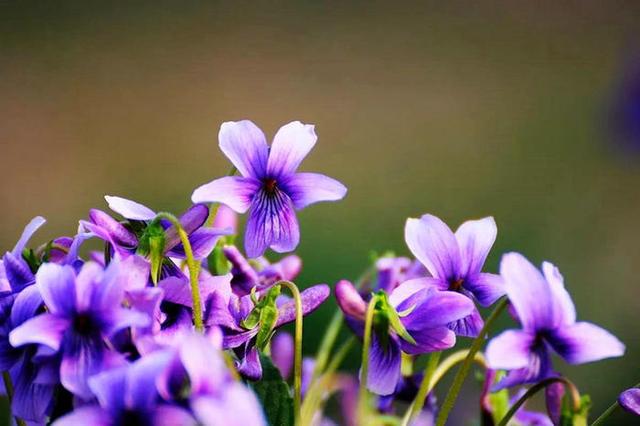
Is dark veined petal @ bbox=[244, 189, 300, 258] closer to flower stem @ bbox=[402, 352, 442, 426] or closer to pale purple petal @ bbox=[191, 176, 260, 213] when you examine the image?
pale purple petal @ bbox=[191, 176, 260, 213]

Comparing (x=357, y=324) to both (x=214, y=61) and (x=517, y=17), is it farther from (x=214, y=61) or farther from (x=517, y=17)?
(x=517, y=17)

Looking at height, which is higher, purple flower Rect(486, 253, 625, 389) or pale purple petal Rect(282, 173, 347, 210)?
pale purple petal Rect(282, 173, 347, 210)

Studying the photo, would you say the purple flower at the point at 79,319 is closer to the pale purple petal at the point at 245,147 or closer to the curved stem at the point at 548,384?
the pale purple petal at the point at 245,147

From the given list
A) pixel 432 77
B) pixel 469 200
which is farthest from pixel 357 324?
pixel 432 77

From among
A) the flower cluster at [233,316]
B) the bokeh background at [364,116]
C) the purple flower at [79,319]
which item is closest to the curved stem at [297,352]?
the flower cluster at [233,316]

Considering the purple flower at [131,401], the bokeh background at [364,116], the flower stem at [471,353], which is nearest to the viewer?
the purple flower at [131,401]

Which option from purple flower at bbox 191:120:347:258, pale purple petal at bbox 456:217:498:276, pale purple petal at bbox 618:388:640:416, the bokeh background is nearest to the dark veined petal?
purple flower at bbox 191:120:347:258
